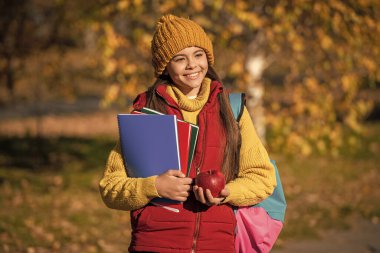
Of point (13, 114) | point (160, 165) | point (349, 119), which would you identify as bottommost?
point (13, 114)

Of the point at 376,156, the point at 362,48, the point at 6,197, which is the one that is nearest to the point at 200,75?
the point at 362,48

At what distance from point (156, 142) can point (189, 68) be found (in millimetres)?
411

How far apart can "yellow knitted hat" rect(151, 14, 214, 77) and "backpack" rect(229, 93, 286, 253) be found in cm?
29

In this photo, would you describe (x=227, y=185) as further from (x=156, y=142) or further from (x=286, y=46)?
(x=286, y=46)

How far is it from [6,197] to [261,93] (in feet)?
11.6

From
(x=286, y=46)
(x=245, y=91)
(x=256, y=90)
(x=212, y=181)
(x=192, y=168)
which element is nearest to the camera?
(x=212, y=181)

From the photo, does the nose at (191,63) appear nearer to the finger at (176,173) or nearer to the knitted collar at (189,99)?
the knitted collar at (189,99)

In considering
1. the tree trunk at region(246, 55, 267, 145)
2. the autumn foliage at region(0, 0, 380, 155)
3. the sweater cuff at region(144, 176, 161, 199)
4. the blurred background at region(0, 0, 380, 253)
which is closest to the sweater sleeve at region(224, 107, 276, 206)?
the sweater cuff at region(144, 176, 161, 199)

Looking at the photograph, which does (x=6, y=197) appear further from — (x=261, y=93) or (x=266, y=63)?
(x=266, y=63)

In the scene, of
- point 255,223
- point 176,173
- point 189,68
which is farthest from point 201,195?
point 189,68

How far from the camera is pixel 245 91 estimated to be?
8.36 m

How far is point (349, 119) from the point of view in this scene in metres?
8.08

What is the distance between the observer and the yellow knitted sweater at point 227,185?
9.70ft

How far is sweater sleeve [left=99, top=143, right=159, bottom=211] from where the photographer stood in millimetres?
2914
